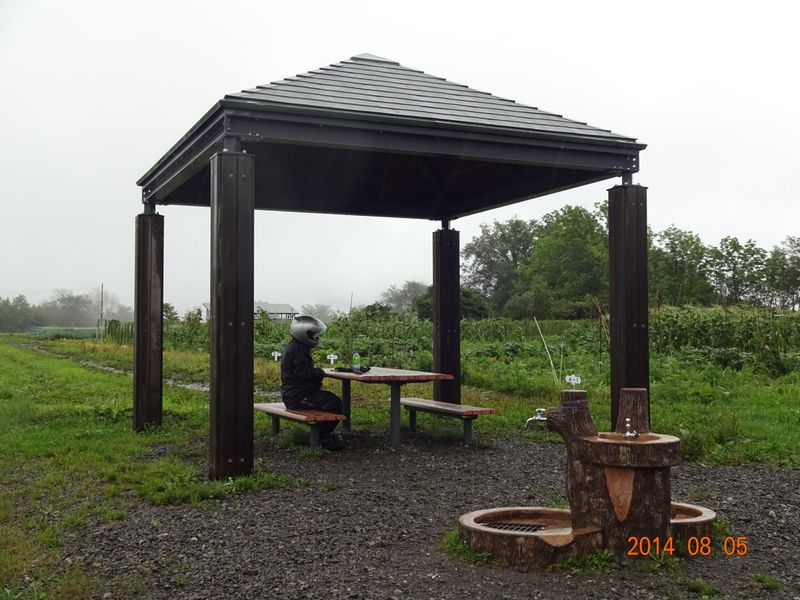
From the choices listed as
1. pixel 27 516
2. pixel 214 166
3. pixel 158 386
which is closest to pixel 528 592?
pixel 27 516

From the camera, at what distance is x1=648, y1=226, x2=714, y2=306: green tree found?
54344mm

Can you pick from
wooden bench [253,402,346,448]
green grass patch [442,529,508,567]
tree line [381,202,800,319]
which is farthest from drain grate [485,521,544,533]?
tree line [381,202,800,319]

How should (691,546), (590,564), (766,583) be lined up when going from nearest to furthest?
1. (766,583)
2. (590,564)
3. (691,546)

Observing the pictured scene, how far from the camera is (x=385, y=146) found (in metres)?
7.48

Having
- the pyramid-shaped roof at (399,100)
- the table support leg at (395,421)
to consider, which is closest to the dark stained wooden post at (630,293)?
the pyramid-shaped roof at (399,100)

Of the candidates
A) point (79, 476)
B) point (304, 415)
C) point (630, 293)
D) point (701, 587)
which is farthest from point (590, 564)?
point (79, 476)

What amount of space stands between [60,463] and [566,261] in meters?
56.6

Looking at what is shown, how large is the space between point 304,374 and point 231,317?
6.87 feet

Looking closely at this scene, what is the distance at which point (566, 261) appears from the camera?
61969mm

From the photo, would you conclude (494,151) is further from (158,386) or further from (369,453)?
(158,386)

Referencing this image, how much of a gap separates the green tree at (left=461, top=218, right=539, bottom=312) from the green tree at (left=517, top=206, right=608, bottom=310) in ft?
35.5

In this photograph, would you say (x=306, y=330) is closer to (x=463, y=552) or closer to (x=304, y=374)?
(x=304, y=374)

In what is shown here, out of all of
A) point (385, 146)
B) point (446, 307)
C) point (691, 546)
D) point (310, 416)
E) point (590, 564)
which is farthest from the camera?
point (446, 307)

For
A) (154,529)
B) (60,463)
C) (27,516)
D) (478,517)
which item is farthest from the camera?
(60,463)
